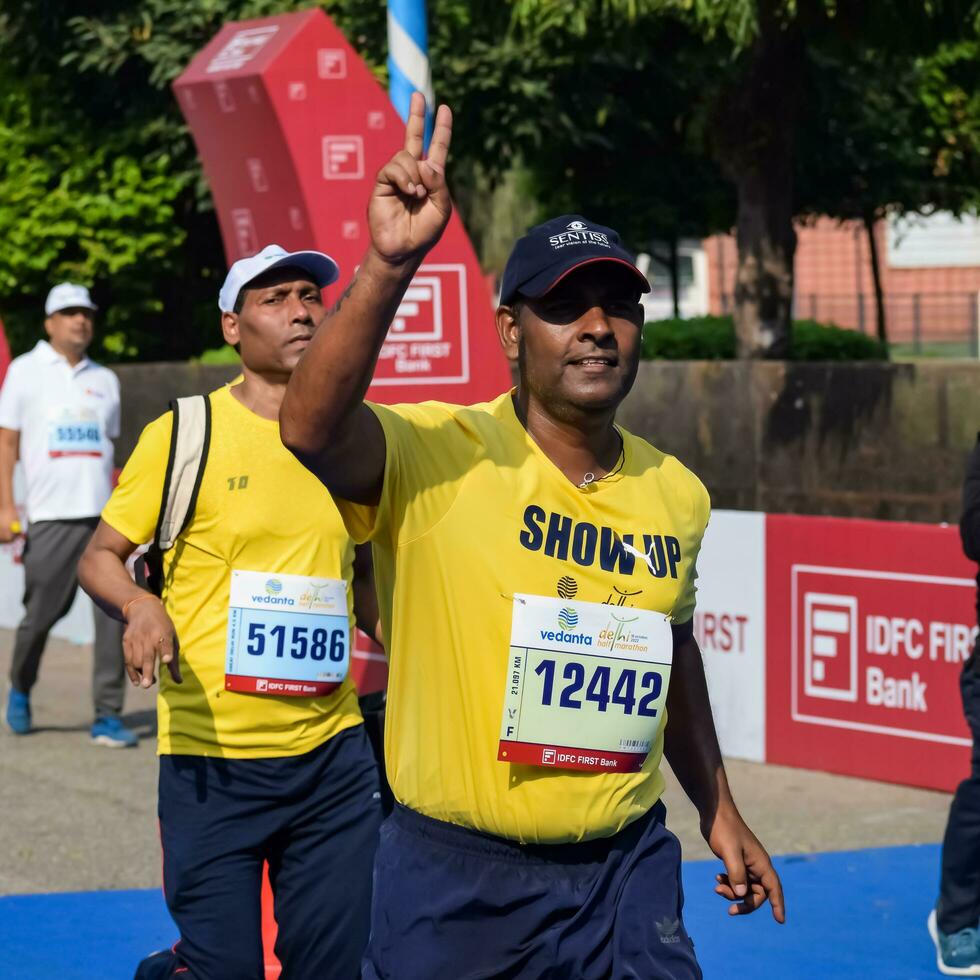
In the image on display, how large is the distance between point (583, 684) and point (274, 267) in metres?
1.77

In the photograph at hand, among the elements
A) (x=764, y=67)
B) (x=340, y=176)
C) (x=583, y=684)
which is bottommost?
(x=583, y=684)

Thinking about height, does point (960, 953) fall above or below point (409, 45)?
below

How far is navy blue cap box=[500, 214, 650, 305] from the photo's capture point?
3.09 meters

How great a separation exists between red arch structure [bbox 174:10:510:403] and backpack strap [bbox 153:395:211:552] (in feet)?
11.1

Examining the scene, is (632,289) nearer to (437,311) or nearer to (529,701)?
(529,701)

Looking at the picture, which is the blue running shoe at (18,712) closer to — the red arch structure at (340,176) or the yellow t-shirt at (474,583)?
the red arch structure at (340,176)

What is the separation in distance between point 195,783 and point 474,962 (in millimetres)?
1328

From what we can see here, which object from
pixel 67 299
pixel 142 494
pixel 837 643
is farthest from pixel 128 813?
pixel 142 494

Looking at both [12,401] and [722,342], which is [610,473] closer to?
[12,401]

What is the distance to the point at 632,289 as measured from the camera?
3189 millimetres

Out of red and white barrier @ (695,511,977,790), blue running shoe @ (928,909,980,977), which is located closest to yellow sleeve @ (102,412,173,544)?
blue running shoe @ (928,909,980,977)

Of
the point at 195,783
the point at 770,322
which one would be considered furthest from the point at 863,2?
the point at 195,783

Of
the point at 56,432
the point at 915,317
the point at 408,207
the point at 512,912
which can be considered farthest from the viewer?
the point at 915,317

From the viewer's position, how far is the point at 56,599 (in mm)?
9242
